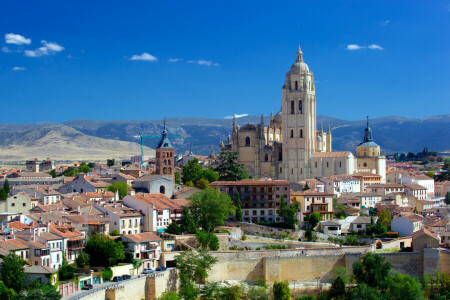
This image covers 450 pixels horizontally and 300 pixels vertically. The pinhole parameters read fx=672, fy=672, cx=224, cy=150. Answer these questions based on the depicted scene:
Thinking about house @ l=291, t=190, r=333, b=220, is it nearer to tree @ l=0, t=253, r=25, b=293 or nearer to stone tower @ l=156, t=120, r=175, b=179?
stone tower @ l=156, t=120, r=175, b=179

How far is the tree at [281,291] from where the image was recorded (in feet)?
145

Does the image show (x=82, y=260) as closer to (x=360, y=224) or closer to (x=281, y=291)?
(x=281, y=291)

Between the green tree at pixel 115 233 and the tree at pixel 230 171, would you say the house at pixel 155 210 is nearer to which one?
the green tree at pixel 115 233

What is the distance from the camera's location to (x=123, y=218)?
49.4m

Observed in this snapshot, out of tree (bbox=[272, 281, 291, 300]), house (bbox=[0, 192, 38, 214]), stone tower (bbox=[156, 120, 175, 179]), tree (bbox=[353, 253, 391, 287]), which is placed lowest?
tree (bbox=[272, 281, 291, 300])

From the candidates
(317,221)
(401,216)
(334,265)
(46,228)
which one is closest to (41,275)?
(46,228)

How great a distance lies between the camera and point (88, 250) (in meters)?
43.5

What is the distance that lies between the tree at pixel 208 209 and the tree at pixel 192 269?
8.48 metres

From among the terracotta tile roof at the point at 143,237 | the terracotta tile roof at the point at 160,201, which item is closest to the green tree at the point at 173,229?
the terracotta tile roof at the point at 160,201

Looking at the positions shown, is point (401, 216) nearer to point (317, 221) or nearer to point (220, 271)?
point (317, 221)

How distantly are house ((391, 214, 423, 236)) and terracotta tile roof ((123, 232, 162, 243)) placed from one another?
23075 millimetres

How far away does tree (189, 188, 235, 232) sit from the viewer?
176ft

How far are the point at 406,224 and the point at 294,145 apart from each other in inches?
1386

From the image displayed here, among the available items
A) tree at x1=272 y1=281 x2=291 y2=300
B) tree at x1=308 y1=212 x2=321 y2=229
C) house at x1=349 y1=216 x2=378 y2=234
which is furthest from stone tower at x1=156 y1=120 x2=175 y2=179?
tree at x1=272 y1=281 x2=291 y2=300
